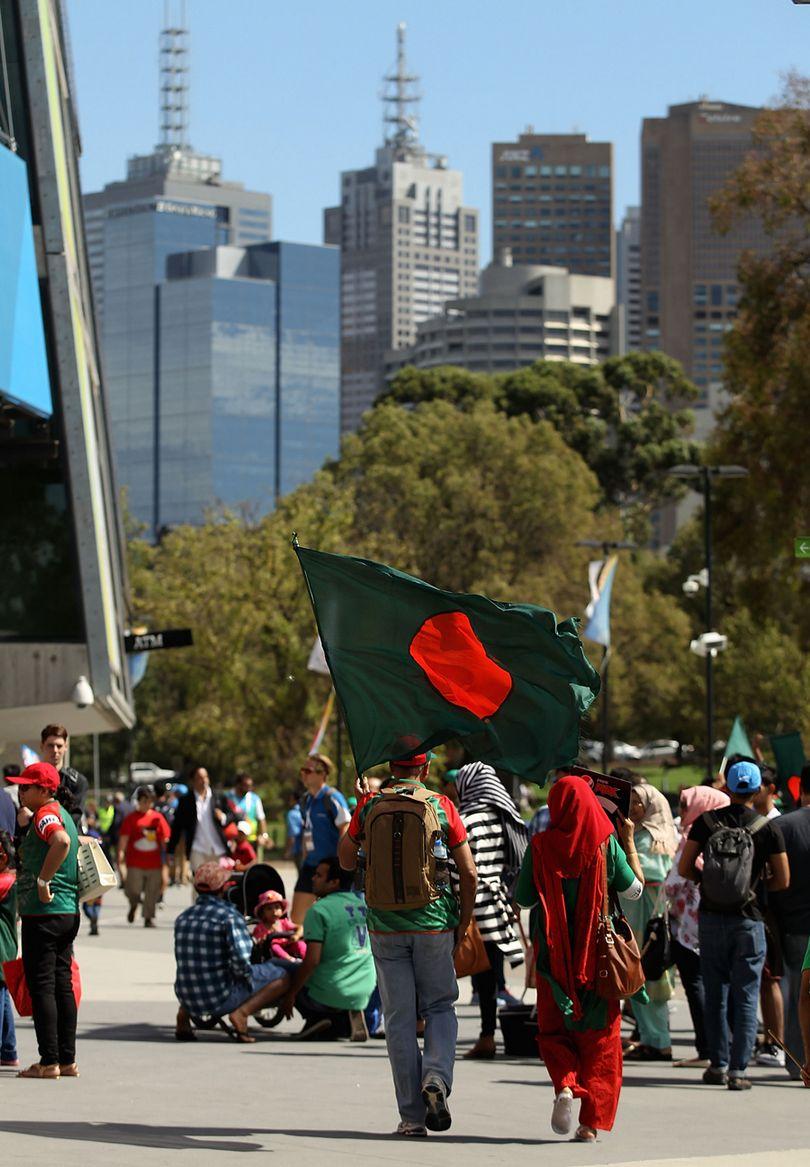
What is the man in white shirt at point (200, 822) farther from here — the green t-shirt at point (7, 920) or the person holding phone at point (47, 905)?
the person holding phone at point (47, 905)

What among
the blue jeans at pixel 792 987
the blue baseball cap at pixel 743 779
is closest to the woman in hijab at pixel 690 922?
the blue jeans at pixel 792 987

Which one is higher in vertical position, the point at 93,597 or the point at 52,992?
the point at 93,597

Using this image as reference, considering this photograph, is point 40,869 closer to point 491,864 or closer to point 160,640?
point 491,864

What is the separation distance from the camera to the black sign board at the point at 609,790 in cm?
976

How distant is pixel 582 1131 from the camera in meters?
8.65

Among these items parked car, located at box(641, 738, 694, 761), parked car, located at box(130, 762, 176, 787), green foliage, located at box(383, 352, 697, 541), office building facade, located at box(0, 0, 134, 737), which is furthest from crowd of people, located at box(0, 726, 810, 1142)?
parked car, located at box(641, 738, 694, 761)

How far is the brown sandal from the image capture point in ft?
34.7

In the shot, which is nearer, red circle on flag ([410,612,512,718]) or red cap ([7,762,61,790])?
red circle on flag ([410,612,512,718])

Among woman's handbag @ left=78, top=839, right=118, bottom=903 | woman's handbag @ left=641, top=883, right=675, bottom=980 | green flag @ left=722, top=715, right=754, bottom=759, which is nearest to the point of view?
woman's handbag @ left=78, top=839, right=118, bottom=903

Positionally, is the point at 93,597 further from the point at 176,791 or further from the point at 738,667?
the point at 738,667

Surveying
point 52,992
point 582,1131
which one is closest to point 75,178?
point 52,992

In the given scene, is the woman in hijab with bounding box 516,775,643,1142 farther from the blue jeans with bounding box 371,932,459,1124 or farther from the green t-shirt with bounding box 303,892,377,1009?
the green t-shirt with bounding box 303,892,377,1009

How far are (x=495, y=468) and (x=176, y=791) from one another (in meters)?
30.3

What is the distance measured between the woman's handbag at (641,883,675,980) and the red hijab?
10.3 ft
